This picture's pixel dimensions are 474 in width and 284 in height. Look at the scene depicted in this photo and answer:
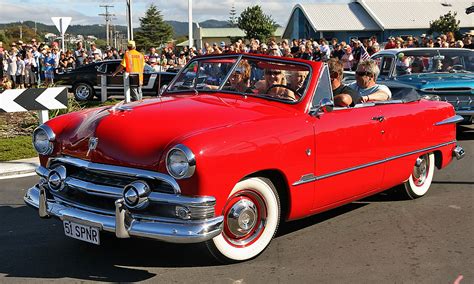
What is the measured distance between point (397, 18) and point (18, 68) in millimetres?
45749

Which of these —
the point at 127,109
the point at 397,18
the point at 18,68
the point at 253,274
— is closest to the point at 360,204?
the point at 253,274

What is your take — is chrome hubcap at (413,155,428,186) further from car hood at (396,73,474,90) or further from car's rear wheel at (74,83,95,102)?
car's rear wheel at (74,83,95,102)

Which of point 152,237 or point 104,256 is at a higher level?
point 152,237

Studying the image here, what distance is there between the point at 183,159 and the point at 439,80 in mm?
7645

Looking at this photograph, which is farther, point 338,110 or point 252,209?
point 338,110

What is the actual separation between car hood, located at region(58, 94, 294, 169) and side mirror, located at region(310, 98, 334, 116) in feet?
0.70

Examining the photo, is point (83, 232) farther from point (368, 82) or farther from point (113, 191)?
point (368, 82)

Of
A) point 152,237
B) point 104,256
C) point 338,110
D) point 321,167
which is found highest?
point 338,110

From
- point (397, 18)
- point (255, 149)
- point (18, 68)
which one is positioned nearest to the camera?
point (255, 149)

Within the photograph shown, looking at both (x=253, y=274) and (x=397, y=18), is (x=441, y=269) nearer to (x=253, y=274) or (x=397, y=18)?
(x=253, y=274)

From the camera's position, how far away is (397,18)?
5994 cm

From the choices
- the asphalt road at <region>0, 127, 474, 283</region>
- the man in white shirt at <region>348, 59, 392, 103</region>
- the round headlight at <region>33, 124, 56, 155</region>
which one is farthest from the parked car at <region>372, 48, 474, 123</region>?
the round headlight at <region>33, 124, 56, 155</region>

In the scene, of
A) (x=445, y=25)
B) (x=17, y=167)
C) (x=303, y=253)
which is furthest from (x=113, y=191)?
(x=445, y=25)

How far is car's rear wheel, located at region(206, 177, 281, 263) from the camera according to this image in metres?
4.21
